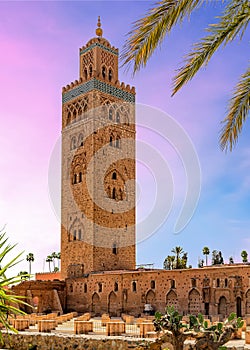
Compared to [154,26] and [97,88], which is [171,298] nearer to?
[97,88]

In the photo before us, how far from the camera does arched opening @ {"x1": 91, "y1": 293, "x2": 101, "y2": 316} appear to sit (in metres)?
31.6

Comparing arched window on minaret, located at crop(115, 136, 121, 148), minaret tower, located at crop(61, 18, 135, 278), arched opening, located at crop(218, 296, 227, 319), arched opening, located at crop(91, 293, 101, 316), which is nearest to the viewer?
arched opening, located at crop(218, 296, 227, 319)

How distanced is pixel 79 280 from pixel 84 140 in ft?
33.4

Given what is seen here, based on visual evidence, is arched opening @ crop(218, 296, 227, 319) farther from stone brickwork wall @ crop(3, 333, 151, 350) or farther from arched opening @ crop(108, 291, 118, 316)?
stone brickwork wall @ crop(3, 333, 151, 350)

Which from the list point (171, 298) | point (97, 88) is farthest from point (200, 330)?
point (97, 88)

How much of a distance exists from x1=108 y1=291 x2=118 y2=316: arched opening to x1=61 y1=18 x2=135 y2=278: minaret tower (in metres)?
3.49

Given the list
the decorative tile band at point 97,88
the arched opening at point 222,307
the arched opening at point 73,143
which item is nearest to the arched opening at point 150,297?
the arched opening at point 222,307

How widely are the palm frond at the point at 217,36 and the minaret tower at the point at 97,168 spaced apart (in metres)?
29.0

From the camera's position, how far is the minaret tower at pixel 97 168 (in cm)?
3528

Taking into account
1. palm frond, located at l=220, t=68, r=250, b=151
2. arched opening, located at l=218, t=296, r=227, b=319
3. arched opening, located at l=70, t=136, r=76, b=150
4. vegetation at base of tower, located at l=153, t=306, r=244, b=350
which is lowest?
arched opening, located at l=218, t=296, r=227, b=319

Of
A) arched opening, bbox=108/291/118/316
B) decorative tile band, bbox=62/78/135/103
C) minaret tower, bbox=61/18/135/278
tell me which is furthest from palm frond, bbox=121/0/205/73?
decorative tile band, bbox=62/78/135/103

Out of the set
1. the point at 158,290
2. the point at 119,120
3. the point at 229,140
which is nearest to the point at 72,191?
the point at 119,120

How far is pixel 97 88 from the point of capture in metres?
37.4

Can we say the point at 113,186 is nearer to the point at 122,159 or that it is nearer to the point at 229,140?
the point at 122,159
